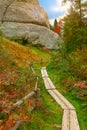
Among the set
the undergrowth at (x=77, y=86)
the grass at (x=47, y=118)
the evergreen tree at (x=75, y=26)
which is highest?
the evergreen tree at (x=75, y=26)

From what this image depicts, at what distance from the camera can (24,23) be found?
47.0m

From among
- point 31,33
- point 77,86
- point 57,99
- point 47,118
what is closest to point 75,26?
point 31,33

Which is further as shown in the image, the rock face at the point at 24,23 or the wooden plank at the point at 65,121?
the rock face at the point at 24,23

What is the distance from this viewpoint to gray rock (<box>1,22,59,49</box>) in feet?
145

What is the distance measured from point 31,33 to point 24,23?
94.0 inches

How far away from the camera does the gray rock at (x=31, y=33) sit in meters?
44.1

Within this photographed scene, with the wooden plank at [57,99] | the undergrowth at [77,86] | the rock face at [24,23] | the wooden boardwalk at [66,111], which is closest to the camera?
the wooden boardwalk at [66,111]

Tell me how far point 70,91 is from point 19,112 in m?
8.97

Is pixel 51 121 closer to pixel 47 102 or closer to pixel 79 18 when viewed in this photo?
pixel 47 102

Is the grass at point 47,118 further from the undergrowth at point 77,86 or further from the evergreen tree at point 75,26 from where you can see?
the evergreen tree at point 75,26

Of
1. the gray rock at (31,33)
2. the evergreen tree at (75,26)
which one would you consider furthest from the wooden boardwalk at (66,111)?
the gray rock at (31,33)

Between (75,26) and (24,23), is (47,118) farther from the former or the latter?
(24,23)

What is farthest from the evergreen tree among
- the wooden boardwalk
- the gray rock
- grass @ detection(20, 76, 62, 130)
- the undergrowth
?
grass @ detection(20, 76, 62, 130)

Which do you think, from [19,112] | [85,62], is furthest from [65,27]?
[19,112]
